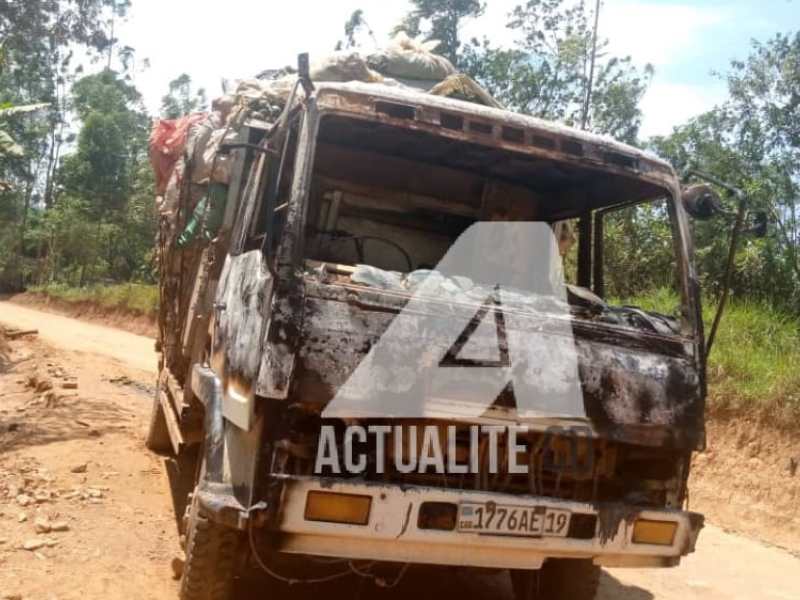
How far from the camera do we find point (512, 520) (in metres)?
2.83

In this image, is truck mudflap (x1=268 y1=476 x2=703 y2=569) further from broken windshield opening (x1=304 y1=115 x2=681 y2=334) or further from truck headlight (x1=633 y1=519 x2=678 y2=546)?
broken windshield opening (x1=304 y1=115 x2=681 y2=334)

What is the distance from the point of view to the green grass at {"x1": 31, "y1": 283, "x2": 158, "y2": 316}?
61.2 ft

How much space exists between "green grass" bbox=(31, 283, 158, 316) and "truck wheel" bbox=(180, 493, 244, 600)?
14527 mm

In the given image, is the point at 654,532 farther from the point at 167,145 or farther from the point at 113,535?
the point at 167,145

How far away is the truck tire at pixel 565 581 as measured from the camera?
3.73 meters

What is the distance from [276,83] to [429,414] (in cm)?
237

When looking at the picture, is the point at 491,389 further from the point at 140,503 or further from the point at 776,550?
the point at 776,550

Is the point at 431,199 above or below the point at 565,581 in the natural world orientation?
above

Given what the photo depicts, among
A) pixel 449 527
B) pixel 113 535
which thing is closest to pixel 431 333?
pixel 449 527

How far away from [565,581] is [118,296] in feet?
59.2

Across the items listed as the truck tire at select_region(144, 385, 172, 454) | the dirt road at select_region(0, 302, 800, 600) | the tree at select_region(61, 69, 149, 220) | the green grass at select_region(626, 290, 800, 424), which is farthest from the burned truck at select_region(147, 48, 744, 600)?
the tree at select_region(61, 69, 149, 220)

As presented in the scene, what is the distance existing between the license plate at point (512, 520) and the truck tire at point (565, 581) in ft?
2.88

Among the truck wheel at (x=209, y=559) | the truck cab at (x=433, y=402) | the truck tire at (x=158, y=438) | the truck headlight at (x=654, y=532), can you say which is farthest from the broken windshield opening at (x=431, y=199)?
the truck tire at (x=158, y=438)

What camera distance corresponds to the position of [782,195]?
11.9 meters
